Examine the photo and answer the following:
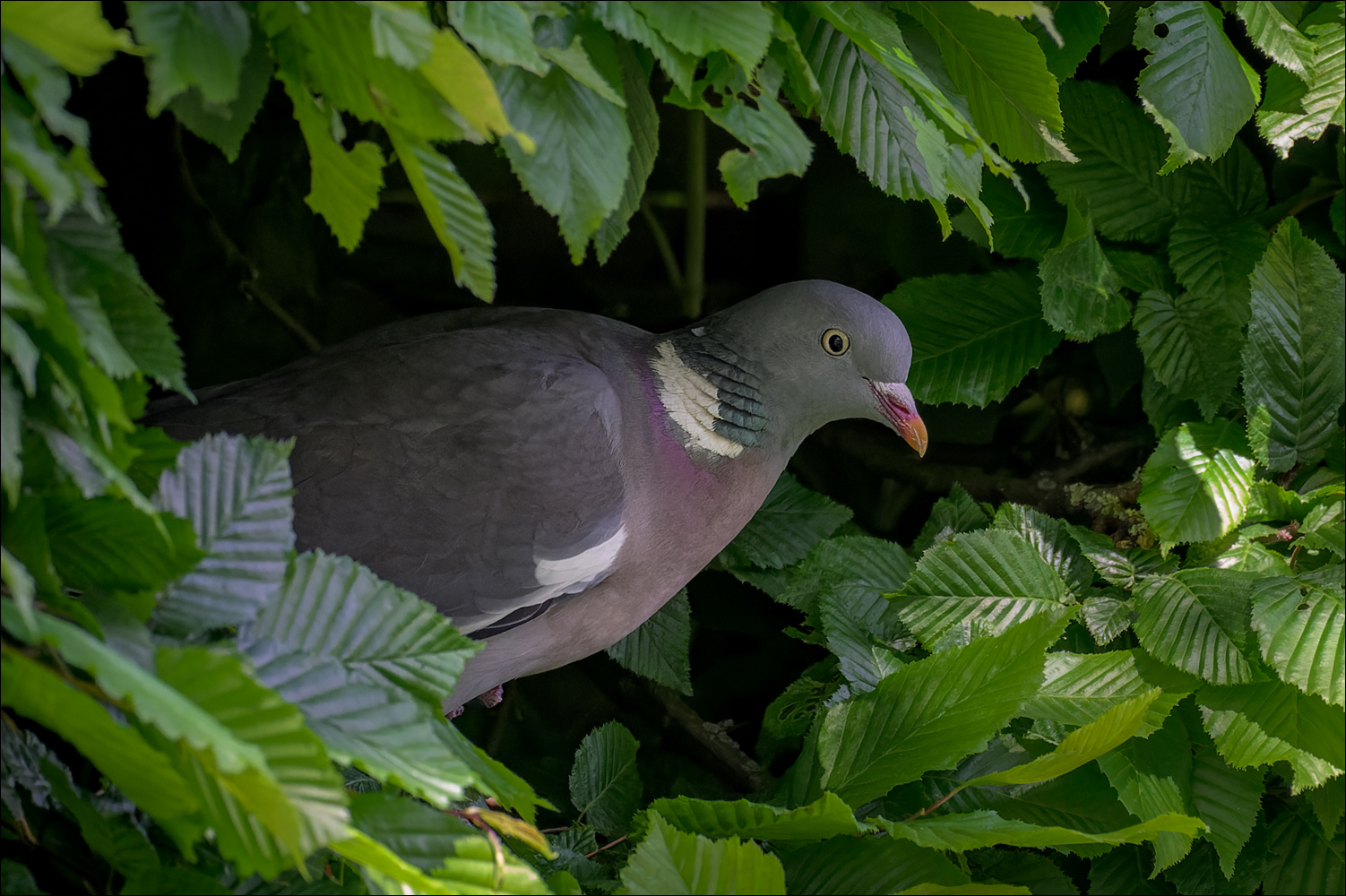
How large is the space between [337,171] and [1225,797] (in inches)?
43.3

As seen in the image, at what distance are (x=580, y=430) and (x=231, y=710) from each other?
0.58m

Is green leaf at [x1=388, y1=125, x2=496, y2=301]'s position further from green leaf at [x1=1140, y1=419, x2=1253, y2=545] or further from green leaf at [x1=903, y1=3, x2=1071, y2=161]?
green leaf at [x1=1140, y1=419, x2=1253, y2=545]

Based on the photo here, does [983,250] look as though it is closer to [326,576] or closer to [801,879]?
[801,879]

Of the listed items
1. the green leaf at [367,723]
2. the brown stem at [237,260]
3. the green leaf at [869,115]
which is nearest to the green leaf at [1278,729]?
the green leaf at [869,115]

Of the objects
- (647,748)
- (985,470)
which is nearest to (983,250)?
(985,470)

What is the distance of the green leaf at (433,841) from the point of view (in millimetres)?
592

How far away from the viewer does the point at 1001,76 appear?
2.97 feet

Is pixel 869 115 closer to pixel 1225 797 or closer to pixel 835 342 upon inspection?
pixel 835 342

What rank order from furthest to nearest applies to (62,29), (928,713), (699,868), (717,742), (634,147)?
(717,742), (928,713), (634,147), (699,868), (62,29)

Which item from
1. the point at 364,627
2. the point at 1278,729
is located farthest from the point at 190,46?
the point at 1278,729

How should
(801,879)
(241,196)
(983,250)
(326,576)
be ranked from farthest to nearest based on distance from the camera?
(241,196) < (983,250) < (801,879) < (326,576)

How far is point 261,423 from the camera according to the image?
1.05 m

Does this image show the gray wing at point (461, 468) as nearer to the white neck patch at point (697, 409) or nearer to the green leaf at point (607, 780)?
the white neck patch at point (697, 409)

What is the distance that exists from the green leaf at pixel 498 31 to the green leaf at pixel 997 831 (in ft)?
2.06
